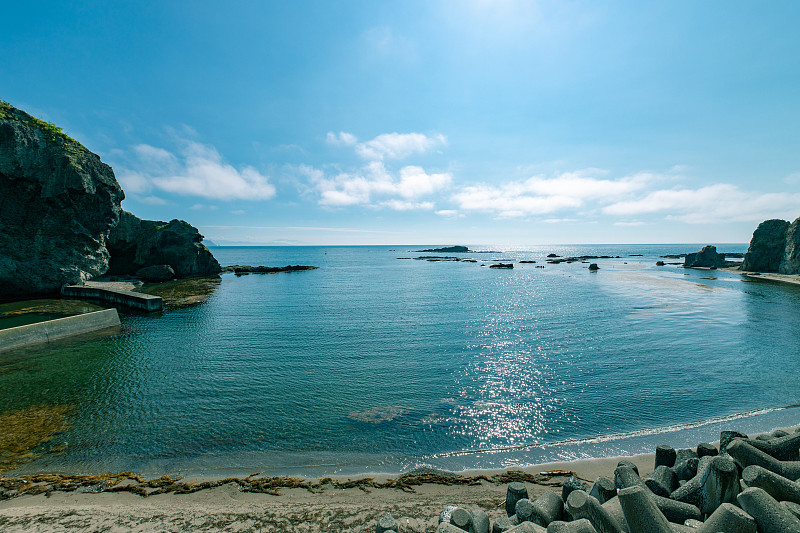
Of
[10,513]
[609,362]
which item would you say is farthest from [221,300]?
[609,362]

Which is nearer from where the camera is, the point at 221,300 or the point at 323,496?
the point at 323,496

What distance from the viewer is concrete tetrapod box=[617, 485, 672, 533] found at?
5481 mm

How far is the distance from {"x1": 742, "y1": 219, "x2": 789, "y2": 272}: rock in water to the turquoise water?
84.2 m

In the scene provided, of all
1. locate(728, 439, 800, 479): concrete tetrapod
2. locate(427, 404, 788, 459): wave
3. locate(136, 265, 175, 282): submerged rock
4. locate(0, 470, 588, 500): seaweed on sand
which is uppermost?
locate(136, 265, 175, 282): submerged rock

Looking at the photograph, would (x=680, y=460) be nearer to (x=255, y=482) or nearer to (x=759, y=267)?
(x=255, y=482)

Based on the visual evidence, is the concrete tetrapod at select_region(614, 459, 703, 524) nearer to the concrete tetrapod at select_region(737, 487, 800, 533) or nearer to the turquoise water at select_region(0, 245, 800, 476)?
the concrete tetrapod at select_region(737, 487, 800, 533)

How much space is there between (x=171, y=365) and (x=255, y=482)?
49.8ft

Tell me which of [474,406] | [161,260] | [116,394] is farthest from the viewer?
[161,260]

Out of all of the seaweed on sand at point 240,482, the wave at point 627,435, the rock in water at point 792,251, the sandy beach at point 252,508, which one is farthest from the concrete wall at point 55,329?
the rock in water at point 792,251

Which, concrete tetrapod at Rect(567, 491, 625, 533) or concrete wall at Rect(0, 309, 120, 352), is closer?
concrete tetrapod at Rect(567, 491, 625, 533)

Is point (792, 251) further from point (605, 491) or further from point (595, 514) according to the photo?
point (595, 514)

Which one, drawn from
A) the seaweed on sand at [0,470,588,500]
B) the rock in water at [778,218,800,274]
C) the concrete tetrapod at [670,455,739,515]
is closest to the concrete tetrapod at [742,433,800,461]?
the concrete tetrapod at [670,455,739,515]

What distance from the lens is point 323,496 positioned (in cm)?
929

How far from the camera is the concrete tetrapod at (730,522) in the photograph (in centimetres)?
508
